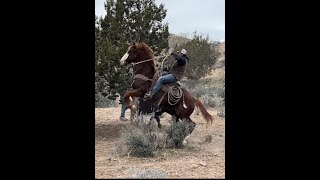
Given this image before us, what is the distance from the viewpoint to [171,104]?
10578mm

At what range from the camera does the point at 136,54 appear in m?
11.0

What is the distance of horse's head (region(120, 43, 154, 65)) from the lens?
10844mm

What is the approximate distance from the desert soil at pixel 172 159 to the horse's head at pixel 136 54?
1.99 metres

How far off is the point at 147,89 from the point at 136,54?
0.89m

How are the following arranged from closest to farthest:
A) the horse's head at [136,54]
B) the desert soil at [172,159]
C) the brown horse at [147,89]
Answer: the desert soil at [172,159] < the brown horse at [147,89] < the horse's head at [136,54]

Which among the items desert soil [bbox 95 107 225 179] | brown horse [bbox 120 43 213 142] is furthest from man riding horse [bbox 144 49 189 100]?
desert soil [bbox 95 107 225 179]

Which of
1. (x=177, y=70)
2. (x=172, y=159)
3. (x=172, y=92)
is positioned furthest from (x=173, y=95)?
(x=172, y=159)

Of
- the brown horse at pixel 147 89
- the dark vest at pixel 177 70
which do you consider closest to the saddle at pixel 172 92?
Answer: the brown horse at pixel 147 89

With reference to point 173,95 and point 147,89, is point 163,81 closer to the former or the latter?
point 173,95

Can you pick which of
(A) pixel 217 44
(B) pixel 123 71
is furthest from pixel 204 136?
(A) pixel 217 44

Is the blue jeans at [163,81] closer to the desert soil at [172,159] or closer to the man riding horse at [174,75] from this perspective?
the man riding horse at [174,75]

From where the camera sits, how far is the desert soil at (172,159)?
26.1 ft

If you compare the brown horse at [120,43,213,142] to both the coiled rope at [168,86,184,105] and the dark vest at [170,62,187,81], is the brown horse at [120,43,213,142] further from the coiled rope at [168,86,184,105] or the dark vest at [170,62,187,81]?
the dark vest at [170,62,187,81]
